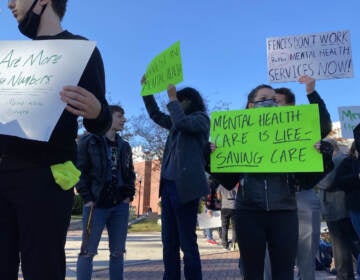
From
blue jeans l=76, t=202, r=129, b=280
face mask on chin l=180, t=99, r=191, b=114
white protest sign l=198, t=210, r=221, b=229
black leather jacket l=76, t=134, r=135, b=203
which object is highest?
face mask on chin l=180, t=99, r=191, b=114

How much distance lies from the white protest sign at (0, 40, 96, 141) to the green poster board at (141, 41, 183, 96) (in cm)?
182

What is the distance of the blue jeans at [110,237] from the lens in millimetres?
3873

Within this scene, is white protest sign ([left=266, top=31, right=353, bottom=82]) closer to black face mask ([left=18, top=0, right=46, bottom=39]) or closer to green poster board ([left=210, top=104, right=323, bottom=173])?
green poster board ([left=210, top=104, right=323, bottom=173])

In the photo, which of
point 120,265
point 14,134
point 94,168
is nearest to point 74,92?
point 14,134

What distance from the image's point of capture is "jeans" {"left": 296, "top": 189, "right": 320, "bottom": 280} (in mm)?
3772

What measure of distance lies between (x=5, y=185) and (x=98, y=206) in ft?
7.25

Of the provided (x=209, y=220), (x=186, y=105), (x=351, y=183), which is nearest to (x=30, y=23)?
(x=186, y=105)

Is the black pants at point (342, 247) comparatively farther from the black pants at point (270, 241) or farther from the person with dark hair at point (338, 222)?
the black pants at point (270, 241)

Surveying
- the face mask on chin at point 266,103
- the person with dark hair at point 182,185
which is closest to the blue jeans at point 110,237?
the person with dark hair at point 182,185

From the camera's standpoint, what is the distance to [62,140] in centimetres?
185

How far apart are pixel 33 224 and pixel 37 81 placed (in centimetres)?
62

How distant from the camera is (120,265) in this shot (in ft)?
13.0

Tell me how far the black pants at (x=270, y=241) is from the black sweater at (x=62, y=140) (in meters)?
1.38

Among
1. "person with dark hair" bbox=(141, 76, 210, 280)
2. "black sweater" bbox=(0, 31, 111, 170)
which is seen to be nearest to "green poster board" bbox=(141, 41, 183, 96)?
"person with dark hair" bbox=(141, 76, 210, 280)
